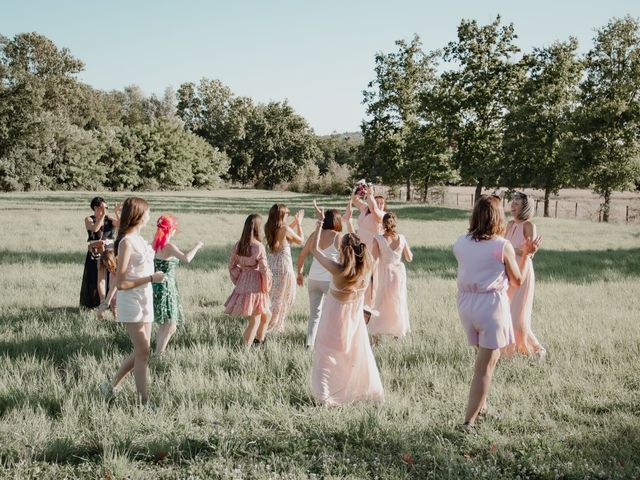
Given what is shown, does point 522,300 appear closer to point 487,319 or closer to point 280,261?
point 487,319

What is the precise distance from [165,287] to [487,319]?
3.65 metres

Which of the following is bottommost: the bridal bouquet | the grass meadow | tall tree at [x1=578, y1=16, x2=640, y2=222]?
the grass meadow

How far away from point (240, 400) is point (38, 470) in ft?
6.64

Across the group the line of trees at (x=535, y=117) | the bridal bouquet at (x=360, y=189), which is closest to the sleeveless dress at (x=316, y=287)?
the bridal bouquet at (x=360, y=189)

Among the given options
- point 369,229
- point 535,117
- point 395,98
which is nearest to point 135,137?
point 395,98

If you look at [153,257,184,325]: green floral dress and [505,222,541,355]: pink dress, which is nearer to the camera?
[153,257,184,325]: green floral dress

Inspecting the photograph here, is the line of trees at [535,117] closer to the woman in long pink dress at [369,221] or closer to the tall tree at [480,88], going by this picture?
the tall tree at [480,88]

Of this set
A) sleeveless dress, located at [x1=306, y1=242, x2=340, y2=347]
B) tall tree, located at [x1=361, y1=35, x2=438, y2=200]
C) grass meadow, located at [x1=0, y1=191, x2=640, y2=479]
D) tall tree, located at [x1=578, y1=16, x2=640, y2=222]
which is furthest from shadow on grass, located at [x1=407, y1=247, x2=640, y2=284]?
tall tree, located at [x1=361, y1=35, x2=438, y2=200]

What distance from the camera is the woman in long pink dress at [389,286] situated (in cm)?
797

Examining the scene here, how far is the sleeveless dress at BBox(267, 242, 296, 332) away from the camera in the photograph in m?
8.23

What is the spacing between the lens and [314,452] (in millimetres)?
4594

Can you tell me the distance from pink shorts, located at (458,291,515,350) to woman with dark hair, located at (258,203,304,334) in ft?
11.2

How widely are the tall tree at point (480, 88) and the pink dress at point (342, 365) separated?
1392 inches

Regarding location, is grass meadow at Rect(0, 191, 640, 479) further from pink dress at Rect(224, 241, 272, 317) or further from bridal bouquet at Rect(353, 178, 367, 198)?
bridal bouquet at Rect(353, 178, 367, 198)
